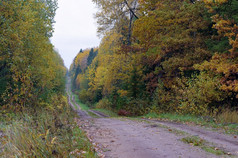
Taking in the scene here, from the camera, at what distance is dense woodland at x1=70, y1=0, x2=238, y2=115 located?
13453 mm

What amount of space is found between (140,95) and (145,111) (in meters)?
3.77

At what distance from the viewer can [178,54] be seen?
17.7 meters

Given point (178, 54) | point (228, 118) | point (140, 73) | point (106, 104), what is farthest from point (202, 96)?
point (106, 104)

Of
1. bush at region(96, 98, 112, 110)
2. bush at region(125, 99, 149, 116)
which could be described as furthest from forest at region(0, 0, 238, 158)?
bush at region(96, 98, 112, 110)

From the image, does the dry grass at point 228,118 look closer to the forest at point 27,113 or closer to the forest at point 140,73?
the forest at point 140,73

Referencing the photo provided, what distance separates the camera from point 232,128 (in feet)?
31.6

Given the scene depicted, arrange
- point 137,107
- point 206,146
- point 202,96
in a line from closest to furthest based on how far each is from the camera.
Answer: point 206,146 < point 202,96 < point 137,107

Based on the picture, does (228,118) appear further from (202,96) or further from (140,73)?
(140,73)

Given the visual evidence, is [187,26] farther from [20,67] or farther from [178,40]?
[20,67]

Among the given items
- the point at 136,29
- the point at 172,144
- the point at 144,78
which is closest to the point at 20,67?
the point at 136,29

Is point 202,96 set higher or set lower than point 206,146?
higher

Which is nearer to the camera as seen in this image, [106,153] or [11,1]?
[106,153]

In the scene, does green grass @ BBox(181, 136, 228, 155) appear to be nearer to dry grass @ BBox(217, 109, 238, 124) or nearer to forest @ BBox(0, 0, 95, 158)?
forest @ BBox(0, 0, 95, 158)

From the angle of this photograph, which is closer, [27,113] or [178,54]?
[27,113]
